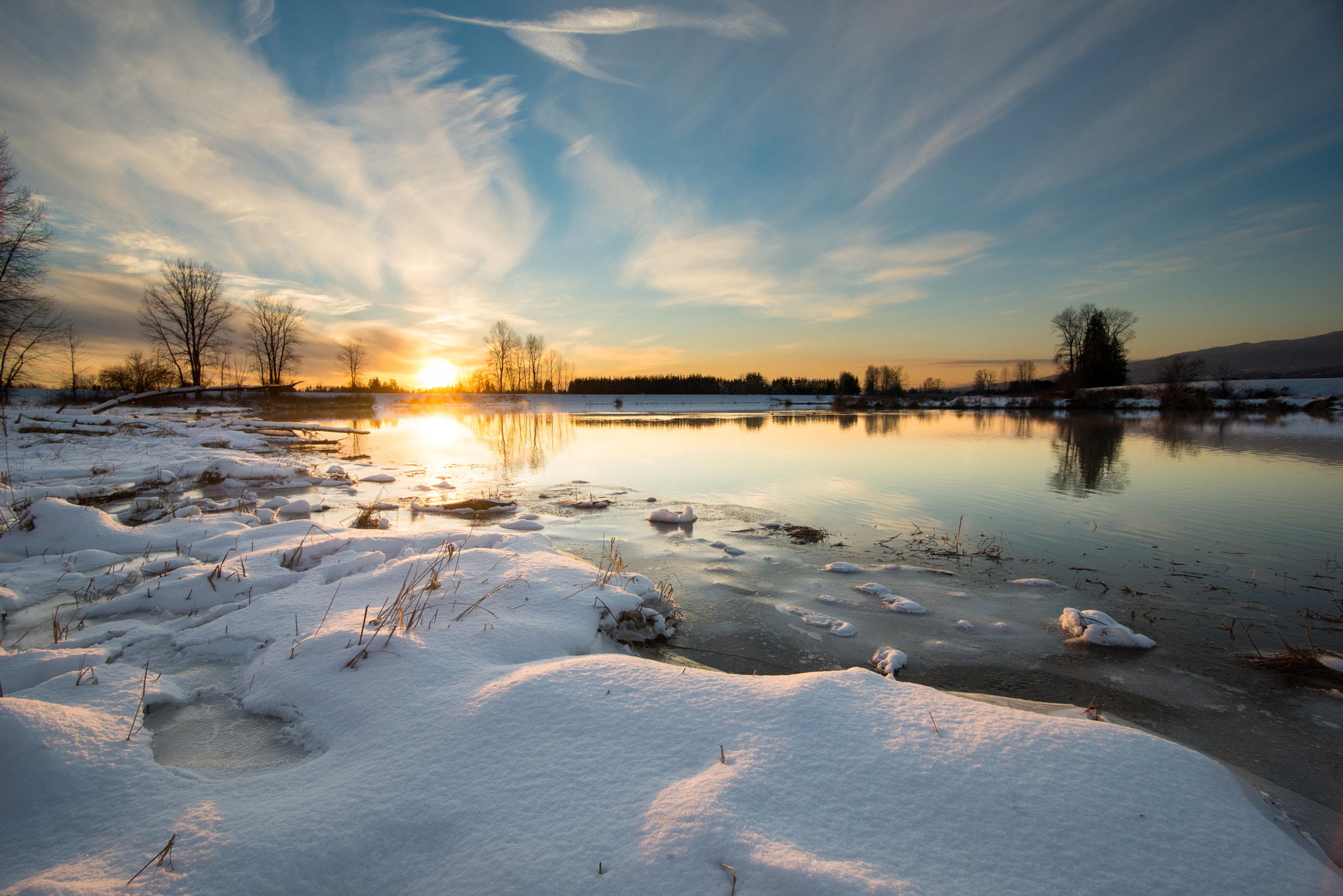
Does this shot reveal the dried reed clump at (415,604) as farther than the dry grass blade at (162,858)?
Yes

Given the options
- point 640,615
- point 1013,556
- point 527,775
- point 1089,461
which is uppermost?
point 527,775

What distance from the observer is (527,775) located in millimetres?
1719

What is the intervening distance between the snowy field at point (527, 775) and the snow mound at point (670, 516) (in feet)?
12.8

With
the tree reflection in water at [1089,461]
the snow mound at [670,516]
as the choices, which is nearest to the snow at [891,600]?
the snow mound at [670,516]

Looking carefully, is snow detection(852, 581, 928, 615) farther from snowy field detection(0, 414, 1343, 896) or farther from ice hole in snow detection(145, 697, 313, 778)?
ice hole in snow detection(145, 697, 313, 778)

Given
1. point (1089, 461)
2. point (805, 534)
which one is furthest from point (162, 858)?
point (1089, 461)

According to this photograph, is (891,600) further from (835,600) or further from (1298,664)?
(1298,664)

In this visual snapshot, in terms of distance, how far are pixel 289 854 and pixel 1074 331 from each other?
6886cm

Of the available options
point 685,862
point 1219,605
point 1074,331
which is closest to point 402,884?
point 685,862

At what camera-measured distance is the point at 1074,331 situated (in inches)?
2076

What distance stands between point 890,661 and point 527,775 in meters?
2.52

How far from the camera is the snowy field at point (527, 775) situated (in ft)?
4.45

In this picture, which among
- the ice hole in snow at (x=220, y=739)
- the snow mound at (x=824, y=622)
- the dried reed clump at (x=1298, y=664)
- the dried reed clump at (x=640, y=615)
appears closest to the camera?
the ice hole in snow at (x=220, y=739)

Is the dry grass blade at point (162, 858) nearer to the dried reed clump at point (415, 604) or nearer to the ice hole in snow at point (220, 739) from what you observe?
the ice hole in snow at point (220, 739)
